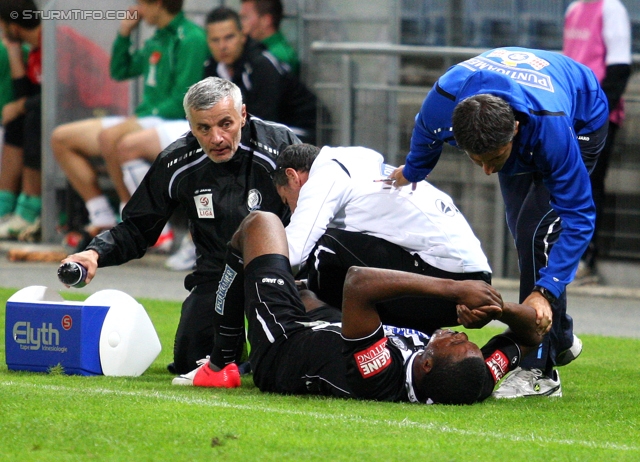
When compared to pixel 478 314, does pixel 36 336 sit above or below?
below

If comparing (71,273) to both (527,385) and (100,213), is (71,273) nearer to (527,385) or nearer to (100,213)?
(527,385)

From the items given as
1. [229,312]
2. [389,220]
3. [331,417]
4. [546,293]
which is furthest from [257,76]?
[331,417]

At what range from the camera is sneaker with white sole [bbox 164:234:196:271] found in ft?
35.4

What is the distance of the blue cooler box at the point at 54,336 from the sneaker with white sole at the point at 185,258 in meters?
5.07

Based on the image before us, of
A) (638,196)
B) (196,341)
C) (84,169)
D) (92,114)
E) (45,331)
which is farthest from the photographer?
(92,114)

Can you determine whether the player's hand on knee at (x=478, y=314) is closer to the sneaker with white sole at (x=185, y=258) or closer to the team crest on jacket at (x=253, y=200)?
the team crest on jacket at (x=253, y=200)

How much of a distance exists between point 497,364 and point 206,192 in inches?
78.6

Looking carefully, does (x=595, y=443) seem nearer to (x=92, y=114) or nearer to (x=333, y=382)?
(x=333, y=382)

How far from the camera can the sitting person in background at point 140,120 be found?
10656 mm

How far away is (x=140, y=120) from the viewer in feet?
35.9

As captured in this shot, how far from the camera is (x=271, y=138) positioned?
624 cm

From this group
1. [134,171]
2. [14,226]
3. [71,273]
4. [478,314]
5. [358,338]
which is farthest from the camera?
[14,226]

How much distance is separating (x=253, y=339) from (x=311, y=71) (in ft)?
20.2

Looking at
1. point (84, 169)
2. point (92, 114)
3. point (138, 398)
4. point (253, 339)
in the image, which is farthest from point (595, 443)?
point (92, 114)
